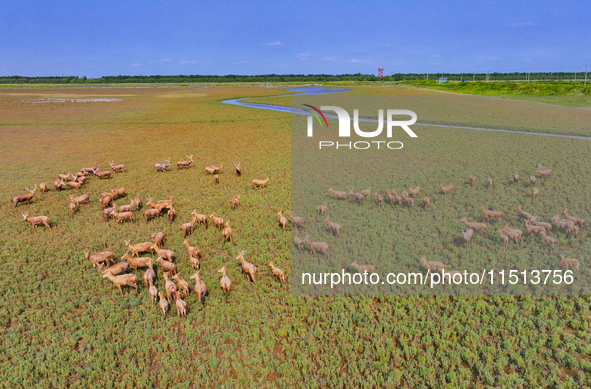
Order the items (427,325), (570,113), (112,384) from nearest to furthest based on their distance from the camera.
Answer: (112,384) < (427,325) < (570,113)

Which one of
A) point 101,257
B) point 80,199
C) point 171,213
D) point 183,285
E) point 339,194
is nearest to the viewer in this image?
point 183,285

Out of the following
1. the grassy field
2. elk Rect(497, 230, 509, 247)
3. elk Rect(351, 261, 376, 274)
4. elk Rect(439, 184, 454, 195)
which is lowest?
the grassy field

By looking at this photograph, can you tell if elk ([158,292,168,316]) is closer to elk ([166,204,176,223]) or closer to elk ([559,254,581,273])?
elk ([166,204,176,223])

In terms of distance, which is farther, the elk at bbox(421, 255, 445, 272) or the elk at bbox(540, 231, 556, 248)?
the elk at bbox(540, 231, 556, 248)

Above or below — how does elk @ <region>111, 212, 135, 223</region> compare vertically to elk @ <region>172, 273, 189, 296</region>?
above

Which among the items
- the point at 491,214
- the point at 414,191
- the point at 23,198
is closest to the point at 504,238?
the point at 491,214

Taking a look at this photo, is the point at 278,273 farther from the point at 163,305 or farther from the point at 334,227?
the point at 334,227

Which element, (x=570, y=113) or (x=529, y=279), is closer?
(x=529, y=279)

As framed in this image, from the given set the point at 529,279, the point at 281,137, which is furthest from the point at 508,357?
the point at 281,137

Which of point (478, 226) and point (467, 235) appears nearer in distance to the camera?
point (467, 235)

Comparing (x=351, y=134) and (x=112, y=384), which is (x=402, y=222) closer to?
(x=112, y=384)

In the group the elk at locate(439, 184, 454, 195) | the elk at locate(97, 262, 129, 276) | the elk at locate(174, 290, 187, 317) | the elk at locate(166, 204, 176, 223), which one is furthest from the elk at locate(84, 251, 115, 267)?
the elk at locate(439, 184, 454, 195)
